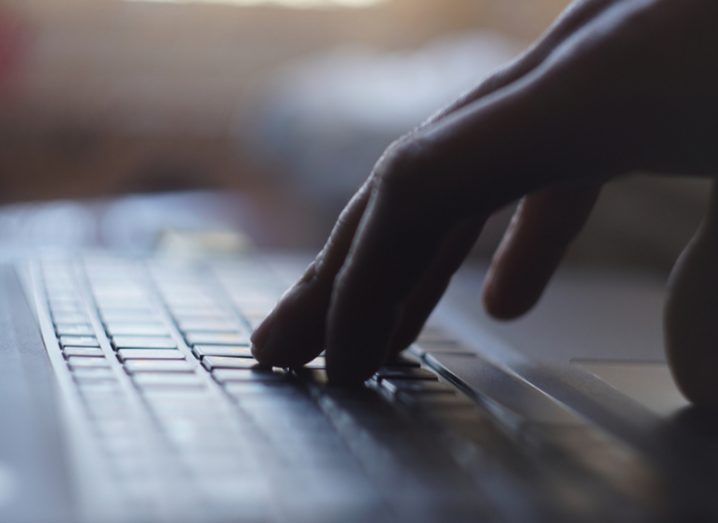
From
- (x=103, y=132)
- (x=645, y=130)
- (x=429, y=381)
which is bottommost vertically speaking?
(x=103, y=132)

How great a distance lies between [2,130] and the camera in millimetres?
2801

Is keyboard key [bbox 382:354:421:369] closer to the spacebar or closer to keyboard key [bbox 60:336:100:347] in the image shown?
the spacebar

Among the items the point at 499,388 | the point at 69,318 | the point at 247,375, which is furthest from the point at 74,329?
the point at 499,388

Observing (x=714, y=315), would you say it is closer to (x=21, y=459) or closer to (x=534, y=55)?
(x=534, y=55)

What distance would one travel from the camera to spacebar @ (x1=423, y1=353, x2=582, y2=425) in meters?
0.47

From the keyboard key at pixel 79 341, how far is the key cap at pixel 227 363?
6 centimetres

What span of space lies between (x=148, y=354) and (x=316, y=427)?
0.15 meters

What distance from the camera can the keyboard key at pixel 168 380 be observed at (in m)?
0.46


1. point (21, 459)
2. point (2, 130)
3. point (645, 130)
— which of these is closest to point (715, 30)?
point (645, 130)

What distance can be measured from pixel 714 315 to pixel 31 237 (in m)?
0.80

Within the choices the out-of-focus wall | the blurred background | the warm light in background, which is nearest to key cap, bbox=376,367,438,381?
the blurred background

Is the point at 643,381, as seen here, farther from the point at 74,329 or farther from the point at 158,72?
the point at 158,72

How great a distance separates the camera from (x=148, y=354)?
525 mm

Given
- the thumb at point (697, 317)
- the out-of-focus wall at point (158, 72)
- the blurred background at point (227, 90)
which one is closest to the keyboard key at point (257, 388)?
the thumb at point (697, 317)
